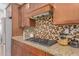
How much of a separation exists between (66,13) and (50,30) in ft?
0.76

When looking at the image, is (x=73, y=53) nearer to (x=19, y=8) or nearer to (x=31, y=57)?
(x=31, y=57)

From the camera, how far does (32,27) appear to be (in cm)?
150

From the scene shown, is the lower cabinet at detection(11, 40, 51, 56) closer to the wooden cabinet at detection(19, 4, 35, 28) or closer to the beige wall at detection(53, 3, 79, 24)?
the wooden cabinet at detection(19, 4, 35, 28)

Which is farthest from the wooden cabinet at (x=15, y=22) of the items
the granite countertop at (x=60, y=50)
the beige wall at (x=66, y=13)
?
the beige wall at (x=66, y=13)

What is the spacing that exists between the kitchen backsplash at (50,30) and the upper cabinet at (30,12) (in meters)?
0.07

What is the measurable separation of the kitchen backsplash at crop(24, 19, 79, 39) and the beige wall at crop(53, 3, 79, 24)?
64 mm

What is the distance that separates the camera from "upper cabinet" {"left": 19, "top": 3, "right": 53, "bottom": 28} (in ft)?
4.80

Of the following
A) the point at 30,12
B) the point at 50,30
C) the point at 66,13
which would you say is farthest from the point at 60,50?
the point at 30,12

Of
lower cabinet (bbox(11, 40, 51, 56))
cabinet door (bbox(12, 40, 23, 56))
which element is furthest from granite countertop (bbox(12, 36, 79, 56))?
cabinet door (bbox(12, 40, 23, 56))

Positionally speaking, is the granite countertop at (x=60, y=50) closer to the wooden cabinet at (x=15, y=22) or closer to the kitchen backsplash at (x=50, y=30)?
the kitchen backsplash at (x=50, y=30)

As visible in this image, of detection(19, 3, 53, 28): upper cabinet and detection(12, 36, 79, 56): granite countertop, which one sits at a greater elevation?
detection(19, 3, 53, 28): upper cabinet

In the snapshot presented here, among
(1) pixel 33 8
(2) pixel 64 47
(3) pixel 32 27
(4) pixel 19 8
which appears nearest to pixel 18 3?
(4) pixel 19 8

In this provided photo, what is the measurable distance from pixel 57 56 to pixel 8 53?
0.51 metres

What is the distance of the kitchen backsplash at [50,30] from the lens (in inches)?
55.2
